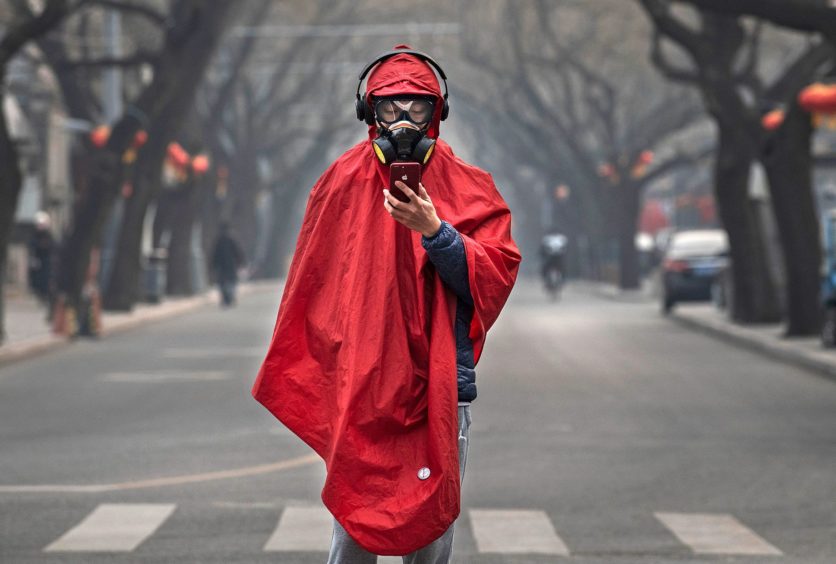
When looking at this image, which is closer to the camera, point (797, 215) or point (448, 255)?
point (448, 255)

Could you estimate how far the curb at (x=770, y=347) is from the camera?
66.9 feet

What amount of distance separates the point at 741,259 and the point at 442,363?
24.6 metres

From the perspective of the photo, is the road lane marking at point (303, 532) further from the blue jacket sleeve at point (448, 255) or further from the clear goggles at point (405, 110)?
the clear goggles at point (405, 110)

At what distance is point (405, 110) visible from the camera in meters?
4.99

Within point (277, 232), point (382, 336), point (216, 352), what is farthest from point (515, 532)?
point (277, 232)

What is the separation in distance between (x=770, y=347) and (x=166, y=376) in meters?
8.07

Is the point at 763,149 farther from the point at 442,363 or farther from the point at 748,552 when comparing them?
the point at 442,363

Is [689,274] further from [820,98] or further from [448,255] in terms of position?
[448,255]

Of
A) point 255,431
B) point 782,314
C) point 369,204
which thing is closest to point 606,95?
point 782,314

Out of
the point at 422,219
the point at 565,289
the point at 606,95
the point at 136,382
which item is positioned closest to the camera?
the point at 422,219

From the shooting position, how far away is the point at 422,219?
4793 mm

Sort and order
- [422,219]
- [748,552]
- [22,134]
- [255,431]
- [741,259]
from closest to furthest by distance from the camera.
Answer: [422,219] < [748,552] < [255,431] < [741,259] < [22,134]

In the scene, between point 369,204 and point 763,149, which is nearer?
point 369,204

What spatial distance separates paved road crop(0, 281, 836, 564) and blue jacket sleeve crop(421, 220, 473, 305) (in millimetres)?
3332
